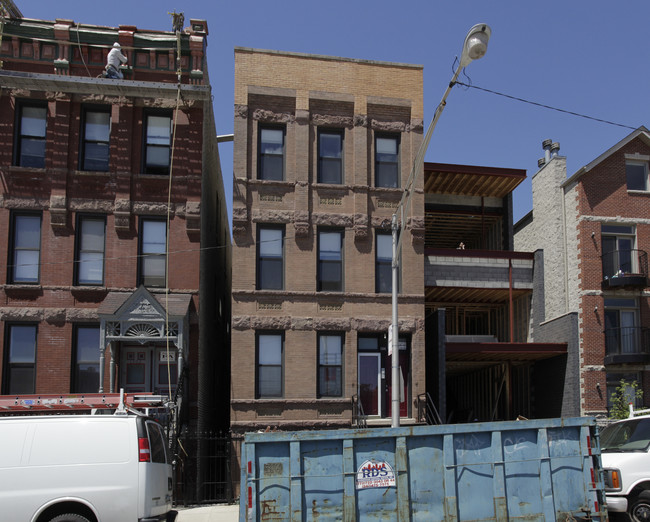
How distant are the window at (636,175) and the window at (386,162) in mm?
9120

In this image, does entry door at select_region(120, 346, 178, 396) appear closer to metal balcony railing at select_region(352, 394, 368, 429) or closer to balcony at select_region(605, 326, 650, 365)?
metal balcony railing at select_region(352, 394, 368, 429)

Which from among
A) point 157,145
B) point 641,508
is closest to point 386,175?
point 157,145

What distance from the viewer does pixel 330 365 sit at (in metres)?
21.8

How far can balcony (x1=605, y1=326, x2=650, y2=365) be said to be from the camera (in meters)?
23.8

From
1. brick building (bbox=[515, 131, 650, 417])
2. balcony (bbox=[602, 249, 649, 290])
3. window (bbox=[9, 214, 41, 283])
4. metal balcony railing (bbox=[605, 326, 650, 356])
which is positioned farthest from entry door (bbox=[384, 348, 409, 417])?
window (bbox=[9, 214, 41, 283])

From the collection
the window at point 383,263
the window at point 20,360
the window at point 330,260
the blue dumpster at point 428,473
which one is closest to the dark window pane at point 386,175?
the window at point 383,263

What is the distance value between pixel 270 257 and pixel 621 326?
1235 centimetres

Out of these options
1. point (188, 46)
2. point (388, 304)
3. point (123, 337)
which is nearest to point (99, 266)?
point (123, 337)

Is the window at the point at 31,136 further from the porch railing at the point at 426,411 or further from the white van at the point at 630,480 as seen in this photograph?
the white van at the point at 630,480

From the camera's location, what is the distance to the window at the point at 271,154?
73.6ft

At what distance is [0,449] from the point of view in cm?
1112

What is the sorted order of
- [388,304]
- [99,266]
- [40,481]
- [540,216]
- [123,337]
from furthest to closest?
[540,216]
[388,304]
[99,266]
[123,337]
[40,481]

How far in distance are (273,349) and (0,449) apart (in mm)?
10995

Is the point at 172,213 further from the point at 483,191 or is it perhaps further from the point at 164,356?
the point at 483,191
